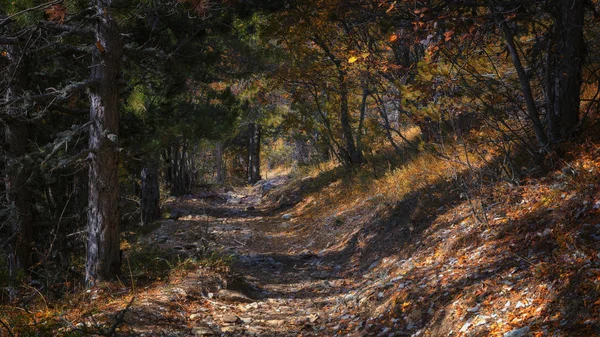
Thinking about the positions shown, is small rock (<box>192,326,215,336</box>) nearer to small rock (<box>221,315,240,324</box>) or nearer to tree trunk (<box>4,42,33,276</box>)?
small rock (<box>221,315,240,324</box>)

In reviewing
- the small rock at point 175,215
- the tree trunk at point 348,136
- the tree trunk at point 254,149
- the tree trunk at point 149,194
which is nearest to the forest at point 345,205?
the tree trunk at point 348,136

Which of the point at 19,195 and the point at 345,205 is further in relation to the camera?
the point at 345,205

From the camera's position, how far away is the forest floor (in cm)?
409

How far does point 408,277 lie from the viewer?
5.99 metres

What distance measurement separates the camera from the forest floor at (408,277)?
4.09 meters

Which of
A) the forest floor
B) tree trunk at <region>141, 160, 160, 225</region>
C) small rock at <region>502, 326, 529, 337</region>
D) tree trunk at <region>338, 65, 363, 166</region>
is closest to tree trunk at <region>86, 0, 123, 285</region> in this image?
the forest floor

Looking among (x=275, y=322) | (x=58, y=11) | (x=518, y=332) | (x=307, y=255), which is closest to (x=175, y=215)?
(x=307, y=255)

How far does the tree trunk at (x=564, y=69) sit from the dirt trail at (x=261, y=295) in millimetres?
3584

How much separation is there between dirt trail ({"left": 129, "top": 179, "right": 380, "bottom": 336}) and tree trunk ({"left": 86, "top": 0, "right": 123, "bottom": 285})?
3.79ft

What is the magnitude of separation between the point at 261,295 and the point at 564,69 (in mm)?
5229

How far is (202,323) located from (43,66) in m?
5.48

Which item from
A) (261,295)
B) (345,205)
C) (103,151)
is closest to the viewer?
(103,151)

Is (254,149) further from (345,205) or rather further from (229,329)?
(229,329)

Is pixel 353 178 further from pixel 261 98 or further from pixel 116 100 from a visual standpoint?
pixel 116 100
